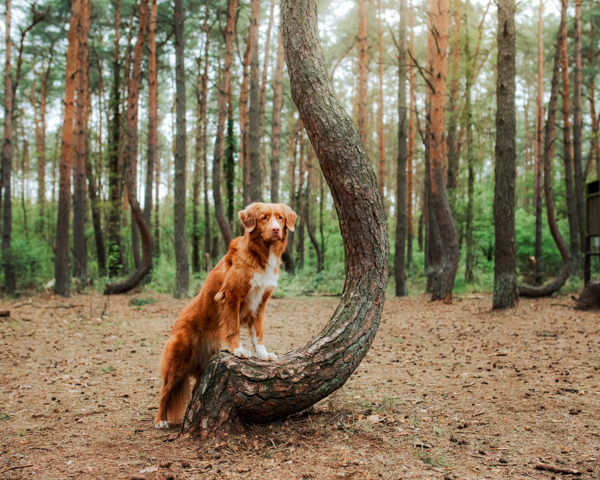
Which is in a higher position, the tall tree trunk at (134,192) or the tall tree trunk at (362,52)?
the tall tree trunk at (362,52)

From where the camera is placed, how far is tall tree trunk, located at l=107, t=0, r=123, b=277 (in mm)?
17359

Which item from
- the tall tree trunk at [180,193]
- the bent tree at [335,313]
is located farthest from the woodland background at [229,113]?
the bent tree at [335,313]

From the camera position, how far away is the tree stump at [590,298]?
9.32 meters

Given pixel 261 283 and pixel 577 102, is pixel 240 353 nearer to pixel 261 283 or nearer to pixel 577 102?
pixel 261 283

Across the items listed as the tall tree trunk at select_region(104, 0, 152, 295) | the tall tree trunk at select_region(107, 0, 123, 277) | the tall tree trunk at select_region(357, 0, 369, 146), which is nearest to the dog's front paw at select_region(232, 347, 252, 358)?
the tall tree trunk at select_region(104, 0, 152, 295)

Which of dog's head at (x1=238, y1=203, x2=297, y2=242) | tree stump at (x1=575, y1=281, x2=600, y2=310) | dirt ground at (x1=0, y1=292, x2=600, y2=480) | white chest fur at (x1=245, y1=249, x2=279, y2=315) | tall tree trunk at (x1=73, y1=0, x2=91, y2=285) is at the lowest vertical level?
dirt ground at (x1=0, y1=292, x2=600, y2=480)

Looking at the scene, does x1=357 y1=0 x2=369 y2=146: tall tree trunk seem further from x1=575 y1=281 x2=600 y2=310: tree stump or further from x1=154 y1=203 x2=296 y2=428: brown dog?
x1=154 y1=203 x2=296 y2=428: brown dog

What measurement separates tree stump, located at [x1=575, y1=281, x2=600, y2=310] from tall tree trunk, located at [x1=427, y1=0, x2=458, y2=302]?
328cm

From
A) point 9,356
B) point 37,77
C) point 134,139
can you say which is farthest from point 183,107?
point 37,77

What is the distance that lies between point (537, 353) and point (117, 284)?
12136 millimetres

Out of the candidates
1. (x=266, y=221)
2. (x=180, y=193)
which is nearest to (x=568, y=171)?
(x=180, y=193)

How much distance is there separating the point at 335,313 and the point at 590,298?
8149 mm

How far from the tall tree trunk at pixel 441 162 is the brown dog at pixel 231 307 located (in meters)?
9.37

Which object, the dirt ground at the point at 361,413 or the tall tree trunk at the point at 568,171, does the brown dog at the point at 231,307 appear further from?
the tall tree trunk at the point at 568,171
